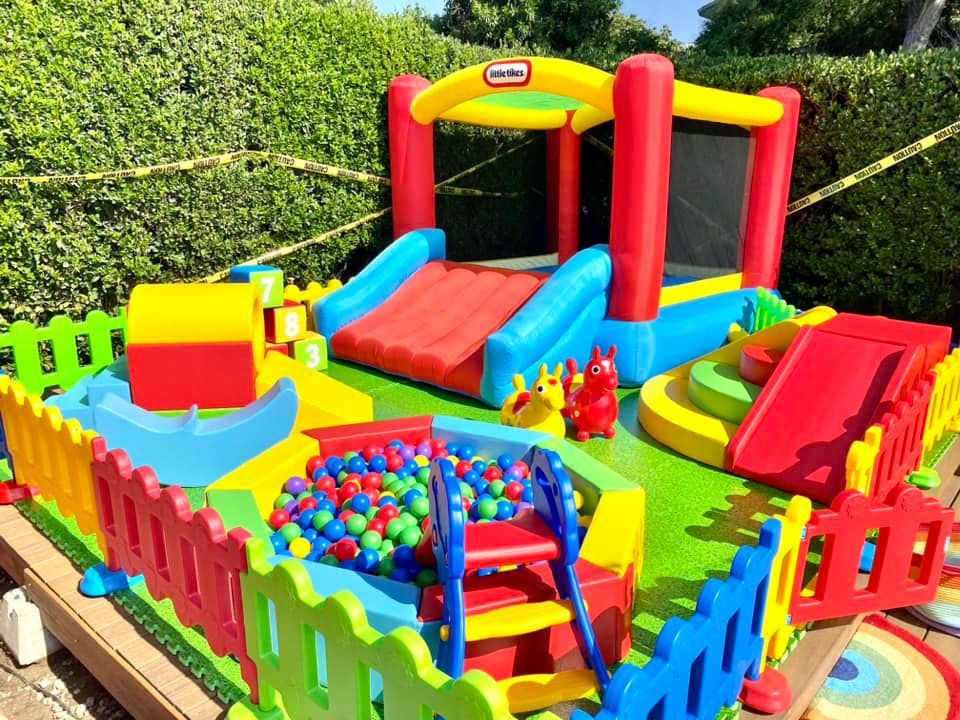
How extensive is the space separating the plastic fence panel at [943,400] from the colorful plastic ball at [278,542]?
3.64 meters

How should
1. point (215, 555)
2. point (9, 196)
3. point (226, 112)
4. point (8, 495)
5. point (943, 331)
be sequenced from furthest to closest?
point (226, 112) < point (9, 196) < point (943, 331) < point (8, 495) < point (215, 555)

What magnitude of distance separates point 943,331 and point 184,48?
639cm

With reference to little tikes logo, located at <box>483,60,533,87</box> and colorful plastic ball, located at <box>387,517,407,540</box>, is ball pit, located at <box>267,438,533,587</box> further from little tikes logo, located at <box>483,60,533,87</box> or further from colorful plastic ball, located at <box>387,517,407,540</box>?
little tikes logo, located at <box>483,60,533,87</box>

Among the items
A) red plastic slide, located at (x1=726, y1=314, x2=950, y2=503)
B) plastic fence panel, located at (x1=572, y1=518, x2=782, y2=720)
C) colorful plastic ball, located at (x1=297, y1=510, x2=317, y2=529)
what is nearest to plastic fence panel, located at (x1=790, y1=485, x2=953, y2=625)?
plastic fence panel, located at (x1=572, y1=518, x2=782, y2=720)

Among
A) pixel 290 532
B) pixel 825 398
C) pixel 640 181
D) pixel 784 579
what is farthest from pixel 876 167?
pixel 290 532

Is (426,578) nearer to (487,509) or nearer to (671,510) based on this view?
(487,509)

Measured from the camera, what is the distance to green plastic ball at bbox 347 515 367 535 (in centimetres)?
340

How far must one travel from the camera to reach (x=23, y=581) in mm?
3420

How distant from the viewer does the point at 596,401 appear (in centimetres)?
490

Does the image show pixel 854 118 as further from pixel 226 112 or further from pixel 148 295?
pixel 148 295

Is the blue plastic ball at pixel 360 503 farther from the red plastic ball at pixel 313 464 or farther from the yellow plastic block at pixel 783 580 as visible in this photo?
the yellow plastic block at pixel 783 580

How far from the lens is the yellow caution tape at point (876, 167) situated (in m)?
7.09

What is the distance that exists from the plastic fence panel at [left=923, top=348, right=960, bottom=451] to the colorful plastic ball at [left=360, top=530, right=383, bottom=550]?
3216mm

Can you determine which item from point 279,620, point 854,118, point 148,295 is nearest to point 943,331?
point 854,118
